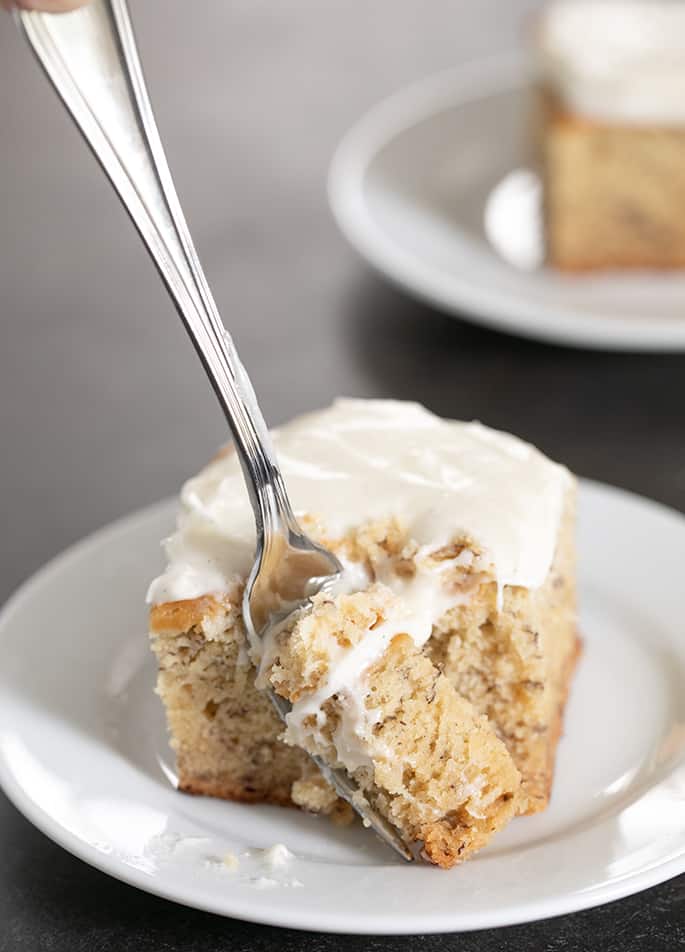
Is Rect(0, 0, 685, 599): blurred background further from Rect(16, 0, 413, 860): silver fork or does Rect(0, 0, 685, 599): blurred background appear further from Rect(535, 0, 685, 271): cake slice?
Rect(16, 0, 413, 860): silver fork

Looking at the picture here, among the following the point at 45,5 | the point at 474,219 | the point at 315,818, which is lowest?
the point at 474,219

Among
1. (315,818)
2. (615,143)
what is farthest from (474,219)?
(315,818)

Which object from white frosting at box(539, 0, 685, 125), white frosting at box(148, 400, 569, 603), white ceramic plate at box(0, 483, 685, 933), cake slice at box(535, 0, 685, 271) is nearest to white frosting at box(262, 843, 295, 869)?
white ceramic plate at box(0, 483, 685, 933)

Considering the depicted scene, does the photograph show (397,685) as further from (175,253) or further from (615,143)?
(615,143)

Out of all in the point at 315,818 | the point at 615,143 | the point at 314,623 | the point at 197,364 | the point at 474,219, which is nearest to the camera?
the point at 314,623

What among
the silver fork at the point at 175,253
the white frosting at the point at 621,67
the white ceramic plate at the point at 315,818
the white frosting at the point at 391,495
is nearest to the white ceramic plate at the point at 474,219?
the white frosting at the point at 621,67

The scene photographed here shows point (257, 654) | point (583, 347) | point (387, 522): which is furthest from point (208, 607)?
point (583, 347)

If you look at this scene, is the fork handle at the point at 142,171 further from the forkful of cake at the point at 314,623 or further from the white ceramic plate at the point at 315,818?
the white ceramic plate at the point at 315,818
